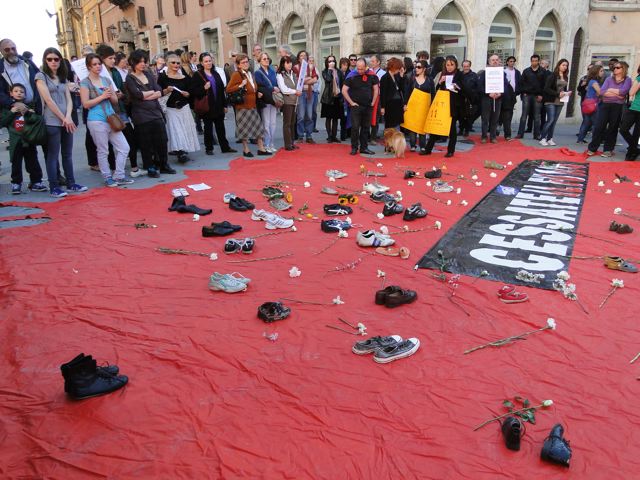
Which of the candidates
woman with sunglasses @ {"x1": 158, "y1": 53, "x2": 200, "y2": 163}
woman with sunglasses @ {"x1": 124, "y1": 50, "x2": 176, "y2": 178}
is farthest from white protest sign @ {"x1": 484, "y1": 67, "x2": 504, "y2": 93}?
woman with sunglasses @ {"x1": 124, "y1": 50, "x2": 176, "y2": 178}

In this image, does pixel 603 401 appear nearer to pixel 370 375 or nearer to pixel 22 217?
pixel 370 375

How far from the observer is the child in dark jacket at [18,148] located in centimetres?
648

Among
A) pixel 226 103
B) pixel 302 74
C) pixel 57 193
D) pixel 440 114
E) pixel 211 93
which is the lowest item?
pixel 57 193

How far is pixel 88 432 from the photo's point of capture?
261 cm

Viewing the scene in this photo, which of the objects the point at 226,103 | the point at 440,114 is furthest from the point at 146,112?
the point at 440,114

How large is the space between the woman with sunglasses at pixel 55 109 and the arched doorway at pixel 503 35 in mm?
12781

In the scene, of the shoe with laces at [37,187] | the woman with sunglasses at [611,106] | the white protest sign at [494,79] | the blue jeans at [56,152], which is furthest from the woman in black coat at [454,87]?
the shoe with laces at [37,187]

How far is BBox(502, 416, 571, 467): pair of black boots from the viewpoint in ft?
7.74

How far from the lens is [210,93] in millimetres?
9430

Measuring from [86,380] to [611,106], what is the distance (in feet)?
34.6

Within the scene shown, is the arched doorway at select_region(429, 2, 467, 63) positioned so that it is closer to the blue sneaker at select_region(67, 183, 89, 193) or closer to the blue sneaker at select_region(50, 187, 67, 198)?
the blue sneaker at select_region(67, 183, 89, 193)

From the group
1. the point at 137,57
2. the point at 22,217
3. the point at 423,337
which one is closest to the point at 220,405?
the point at 423,337

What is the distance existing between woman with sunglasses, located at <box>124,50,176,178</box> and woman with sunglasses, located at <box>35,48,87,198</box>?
0.98 meters

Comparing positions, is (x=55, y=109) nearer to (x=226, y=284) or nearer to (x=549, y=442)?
(x=226, y=284)
